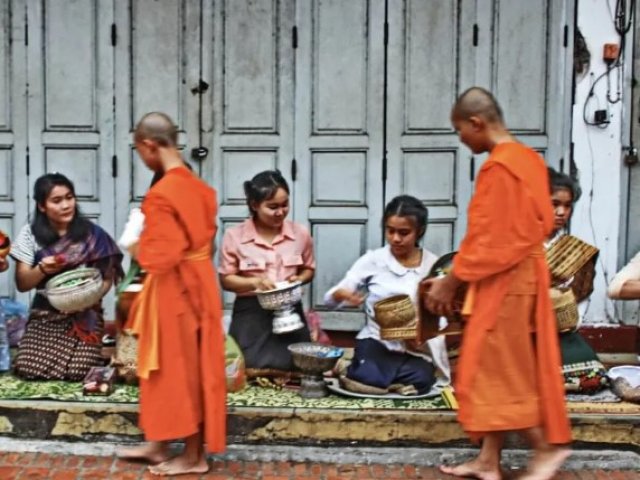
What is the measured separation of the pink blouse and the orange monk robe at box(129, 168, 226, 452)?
1.13 metres

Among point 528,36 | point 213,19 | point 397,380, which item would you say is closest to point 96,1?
point 213,19

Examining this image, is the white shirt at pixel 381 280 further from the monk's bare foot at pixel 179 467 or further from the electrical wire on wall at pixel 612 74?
the electrical wire on wall at pixel 612 74

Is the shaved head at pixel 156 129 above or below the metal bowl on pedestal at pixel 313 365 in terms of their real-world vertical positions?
above

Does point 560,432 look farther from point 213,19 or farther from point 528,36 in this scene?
point 213,19

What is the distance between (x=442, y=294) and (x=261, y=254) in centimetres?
156

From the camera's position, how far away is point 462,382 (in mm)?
4078

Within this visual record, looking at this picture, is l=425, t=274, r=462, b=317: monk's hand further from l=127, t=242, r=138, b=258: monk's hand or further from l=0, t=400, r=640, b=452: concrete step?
l=127, t=242, r=138, b=258: monk's hand

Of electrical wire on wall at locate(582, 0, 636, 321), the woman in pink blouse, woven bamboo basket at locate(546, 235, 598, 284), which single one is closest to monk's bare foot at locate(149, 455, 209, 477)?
the woman in pink blouse

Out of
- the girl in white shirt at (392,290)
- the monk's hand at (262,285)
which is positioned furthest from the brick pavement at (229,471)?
the monk's hand at (262,285)

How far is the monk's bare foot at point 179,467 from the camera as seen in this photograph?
4367 millimetres

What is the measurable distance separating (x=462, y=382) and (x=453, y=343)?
166 cm

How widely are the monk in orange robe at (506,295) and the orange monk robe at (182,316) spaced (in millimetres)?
1153

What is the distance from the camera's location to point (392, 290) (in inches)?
209

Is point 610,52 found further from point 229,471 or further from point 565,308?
point 229,471
